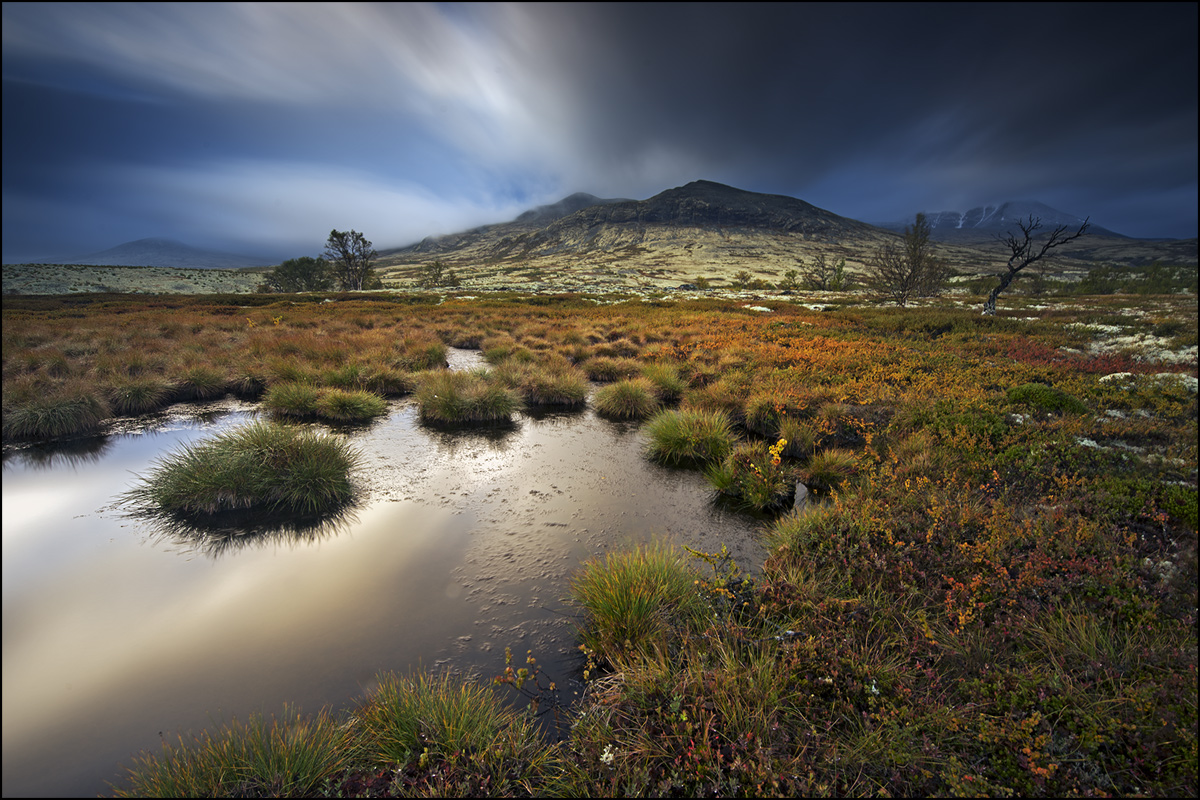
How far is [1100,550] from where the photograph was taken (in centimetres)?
476

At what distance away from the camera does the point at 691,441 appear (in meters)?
9.67

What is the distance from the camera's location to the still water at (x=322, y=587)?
12.5ft

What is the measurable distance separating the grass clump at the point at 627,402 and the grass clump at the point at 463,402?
2743 mm

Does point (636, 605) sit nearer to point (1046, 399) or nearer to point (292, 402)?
point (1046, 399)

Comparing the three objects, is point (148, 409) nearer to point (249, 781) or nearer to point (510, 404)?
point (510, 404)

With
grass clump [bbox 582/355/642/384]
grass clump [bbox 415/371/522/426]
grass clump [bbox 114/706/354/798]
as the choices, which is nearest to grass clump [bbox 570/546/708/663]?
grass clump [bbox 114/706/354/798]

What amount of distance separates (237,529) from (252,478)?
102cm

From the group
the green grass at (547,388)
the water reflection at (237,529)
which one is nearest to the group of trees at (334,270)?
the green grass at (547,388)

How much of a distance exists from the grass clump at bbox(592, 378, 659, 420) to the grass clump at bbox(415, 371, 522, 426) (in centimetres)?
274

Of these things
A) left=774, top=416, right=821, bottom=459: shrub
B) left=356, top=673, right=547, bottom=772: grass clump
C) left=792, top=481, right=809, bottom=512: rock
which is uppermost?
left=774, top=416, right=821, bottom=459: shrub

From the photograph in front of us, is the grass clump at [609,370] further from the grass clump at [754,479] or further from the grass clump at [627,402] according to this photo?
the grass clump at [754,479]

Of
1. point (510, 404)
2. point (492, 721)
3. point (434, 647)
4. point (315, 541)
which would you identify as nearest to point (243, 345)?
point (510, 404)

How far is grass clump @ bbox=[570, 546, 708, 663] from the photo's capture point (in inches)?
173

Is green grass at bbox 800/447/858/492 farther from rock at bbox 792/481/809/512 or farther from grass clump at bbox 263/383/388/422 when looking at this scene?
grass clump at bbox 263/383/388/422
